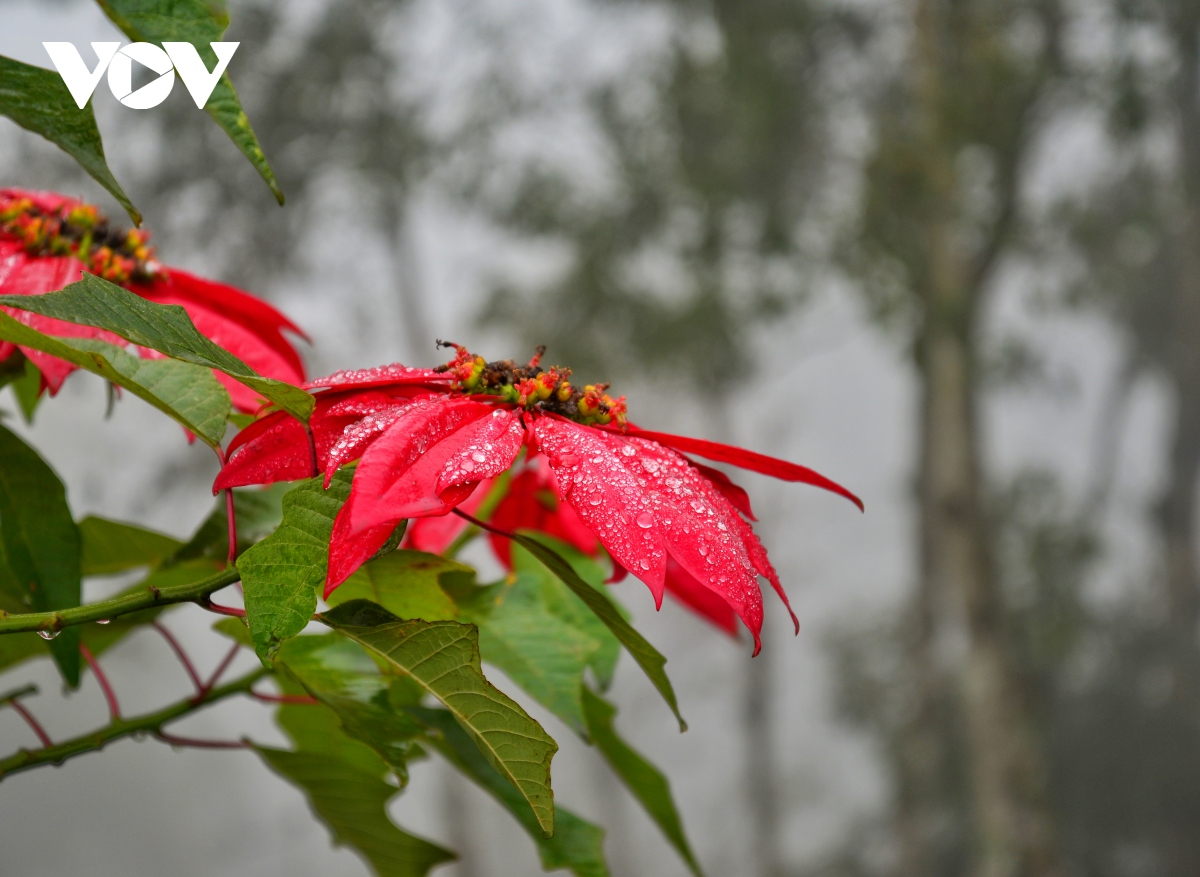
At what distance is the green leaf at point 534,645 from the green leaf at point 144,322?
90mm

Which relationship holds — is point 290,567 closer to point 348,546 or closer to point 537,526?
point 348,546

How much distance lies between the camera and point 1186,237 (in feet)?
8.77

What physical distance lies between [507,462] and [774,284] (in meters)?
2.90

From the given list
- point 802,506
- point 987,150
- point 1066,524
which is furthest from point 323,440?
point 802,506

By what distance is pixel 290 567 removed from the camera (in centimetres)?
14

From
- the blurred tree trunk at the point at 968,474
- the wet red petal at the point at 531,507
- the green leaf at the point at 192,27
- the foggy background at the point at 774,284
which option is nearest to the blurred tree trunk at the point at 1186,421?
the foggy background at the point at 774,284

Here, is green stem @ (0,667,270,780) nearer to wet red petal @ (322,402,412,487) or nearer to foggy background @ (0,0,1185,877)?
wet red petal @ (322,402,412,487)

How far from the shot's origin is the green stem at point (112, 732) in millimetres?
172

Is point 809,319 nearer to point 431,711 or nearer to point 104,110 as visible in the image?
point 104,110

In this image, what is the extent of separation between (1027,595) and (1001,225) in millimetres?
1268

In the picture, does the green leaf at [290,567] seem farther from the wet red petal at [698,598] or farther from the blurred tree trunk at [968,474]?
the blurred tree trunk at [968,474]

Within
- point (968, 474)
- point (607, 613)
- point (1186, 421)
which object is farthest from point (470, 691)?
point (1186, 421)

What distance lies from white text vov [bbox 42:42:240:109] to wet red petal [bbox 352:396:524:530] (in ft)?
0.20

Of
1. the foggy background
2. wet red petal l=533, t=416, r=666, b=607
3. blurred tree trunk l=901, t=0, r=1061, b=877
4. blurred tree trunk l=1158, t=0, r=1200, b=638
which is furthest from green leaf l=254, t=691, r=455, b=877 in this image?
blurred tree trunk l=1158, t=0, r=1200, b=638
